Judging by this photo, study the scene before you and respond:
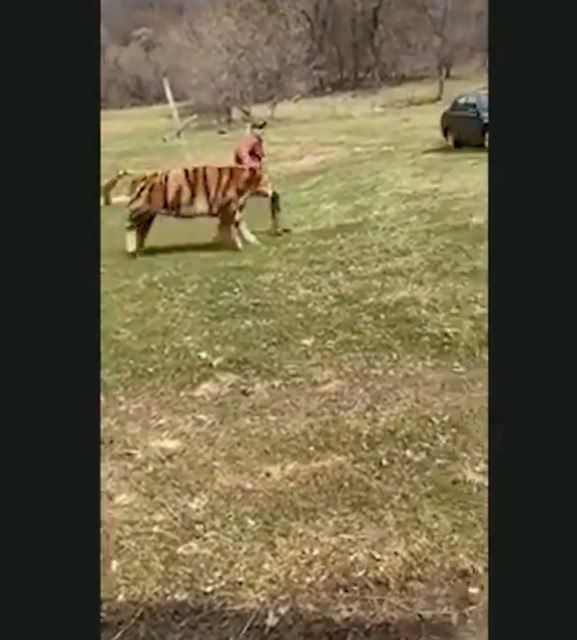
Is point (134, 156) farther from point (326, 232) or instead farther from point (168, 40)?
point (326, 232)

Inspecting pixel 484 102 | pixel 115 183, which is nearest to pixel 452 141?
pixel 484 102

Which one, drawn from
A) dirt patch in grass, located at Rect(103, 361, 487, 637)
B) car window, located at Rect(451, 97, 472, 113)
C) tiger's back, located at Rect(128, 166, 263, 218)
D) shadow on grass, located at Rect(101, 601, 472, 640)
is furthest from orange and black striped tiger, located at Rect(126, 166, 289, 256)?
shadow on grass, located at Rect(101, 601, 472, 640)

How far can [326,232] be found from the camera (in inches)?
92.8

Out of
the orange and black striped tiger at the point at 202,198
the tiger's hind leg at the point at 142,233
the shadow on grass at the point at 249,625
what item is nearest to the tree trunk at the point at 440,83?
the orange and black striped tiger at the point at 202,198

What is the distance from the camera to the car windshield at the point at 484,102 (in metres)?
2.34

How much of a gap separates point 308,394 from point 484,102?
746 millimetres

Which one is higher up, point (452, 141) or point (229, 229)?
point (452, 141)

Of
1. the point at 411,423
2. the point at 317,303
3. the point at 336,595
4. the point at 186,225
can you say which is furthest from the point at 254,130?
the point at 336,595

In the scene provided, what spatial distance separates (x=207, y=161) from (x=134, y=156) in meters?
0.16

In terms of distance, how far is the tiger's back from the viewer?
7.75 feet

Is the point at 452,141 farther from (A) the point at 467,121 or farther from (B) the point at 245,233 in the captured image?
(B) the point at 245,233

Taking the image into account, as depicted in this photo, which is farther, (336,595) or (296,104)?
(296,104)

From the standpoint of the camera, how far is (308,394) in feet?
7.57

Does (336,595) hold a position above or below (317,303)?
below
